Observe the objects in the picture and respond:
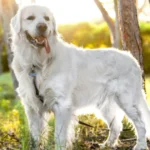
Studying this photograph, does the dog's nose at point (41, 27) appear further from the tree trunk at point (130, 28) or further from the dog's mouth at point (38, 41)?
the tree trunk at point (130, 28)

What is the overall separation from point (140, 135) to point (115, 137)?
585 mm

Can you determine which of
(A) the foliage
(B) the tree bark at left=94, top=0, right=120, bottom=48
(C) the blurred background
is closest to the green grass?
(C) the blurred background

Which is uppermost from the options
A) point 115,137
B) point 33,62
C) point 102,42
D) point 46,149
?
point 33,62

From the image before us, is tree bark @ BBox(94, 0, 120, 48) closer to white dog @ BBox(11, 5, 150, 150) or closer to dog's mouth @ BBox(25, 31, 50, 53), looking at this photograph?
white dog @ BBox(11, 5, 150, 150)

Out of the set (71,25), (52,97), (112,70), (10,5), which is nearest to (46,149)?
(52,97)

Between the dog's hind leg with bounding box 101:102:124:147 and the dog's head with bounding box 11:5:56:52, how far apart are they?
176 centimetres

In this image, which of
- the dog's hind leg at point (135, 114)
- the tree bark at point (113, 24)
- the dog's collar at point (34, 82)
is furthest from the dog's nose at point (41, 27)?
the tree bark at point (113, 24)

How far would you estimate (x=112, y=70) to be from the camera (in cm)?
719

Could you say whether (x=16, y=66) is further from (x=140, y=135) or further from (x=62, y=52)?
(x=140, y=135)

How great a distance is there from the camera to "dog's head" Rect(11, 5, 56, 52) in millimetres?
6285

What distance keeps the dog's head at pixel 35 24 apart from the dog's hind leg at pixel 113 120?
5.78ft

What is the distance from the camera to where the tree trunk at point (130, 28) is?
30.0 feet

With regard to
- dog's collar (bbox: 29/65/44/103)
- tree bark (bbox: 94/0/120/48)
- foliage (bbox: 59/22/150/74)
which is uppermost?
dog's collar (bbox: 29/65/44/103)

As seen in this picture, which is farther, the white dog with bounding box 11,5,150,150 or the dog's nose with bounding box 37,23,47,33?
the white dog with bounding box 11,5,150,150
